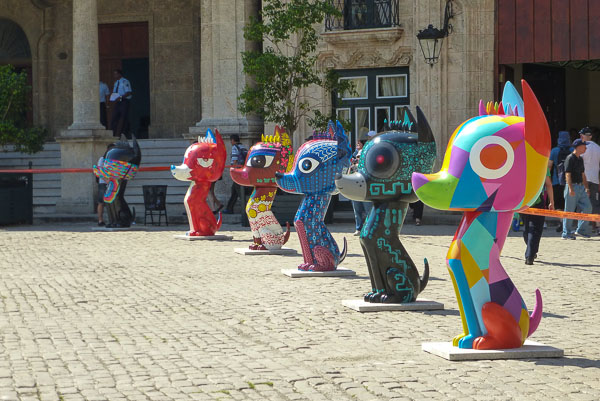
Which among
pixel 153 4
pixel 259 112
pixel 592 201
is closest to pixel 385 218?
pixel 592 201

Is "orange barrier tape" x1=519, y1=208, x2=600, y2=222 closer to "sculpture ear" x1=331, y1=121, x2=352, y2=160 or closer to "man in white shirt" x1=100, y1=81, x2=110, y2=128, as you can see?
"sculpture ear" x1=331, y1=121, x2=352, y2=160

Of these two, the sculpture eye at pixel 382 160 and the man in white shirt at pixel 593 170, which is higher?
the sculpture eye at pixel 382 160

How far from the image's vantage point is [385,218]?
35.0 ft

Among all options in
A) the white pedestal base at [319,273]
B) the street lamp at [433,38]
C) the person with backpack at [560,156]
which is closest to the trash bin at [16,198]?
the street lamp at [433,38]

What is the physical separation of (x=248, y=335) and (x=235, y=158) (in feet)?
39.3

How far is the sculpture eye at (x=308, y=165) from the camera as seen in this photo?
43.6 feet

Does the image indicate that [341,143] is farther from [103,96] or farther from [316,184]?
[103,96]

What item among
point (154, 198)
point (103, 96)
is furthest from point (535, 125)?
point (103, 96)

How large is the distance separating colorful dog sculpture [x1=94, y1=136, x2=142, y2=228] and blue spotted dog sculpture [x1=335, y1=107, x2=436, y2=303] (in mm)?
11779

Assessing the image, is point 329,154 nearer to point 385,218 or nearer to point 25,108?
point 385,218

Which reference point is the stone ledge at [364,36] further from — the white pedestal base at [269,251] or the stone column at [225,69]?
the white pedestal base at [269,251]

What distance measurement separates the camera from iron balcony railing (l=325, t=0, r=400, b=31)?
82.2ft

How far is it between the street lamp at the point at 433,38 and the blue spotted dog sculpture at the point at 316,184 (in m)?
10.5

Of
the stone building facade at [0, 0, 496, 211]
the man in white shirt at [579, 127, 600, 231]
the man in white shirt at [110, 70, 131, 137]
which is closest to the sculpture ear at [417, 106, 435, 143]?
the man in white shirt at [579, 127, 600, 231]
